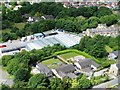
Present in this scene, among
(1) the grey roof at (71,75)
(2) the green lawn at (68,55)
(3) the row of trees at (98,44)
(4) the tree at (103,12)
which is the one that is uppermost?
(4) the tree at (103,12)

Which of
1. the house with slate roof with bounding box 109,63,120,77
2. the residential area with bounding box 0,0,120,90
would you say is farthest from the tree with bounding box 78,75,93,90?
the house with slate roof with bounding box 109,63,120,77

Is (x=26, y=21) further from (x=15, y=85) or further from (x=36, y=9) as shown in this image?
(x=15, y=85)

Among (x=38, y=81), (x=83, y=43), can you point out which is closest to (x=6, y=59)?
(x=38, y=81)

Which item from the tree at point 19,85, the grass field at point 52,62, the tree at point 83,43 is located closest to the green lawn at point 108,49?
the tree at point 83,43

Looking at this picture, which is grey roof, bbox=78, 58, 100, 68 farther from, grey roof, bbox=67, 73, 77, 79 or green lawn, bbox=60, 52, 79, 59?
green lawn, bbox=60, 52, 79, 59

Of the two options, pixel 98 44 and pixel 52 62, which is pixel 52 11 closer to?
pixel 98 44

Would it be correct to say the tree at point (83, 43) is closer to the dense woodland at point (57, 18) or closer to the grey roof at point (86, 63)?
the grey roof at point (86, 63)
